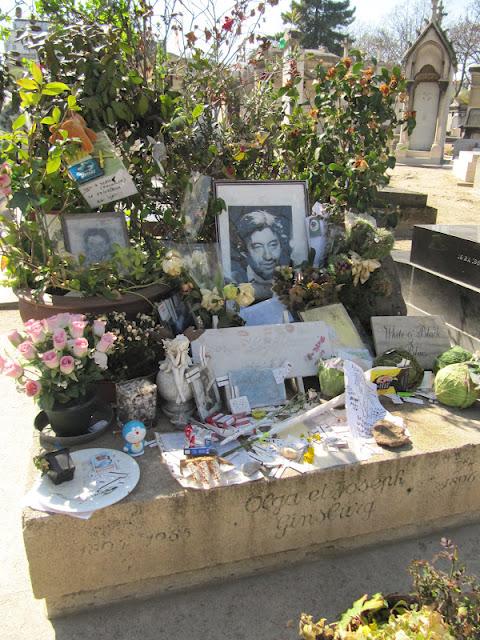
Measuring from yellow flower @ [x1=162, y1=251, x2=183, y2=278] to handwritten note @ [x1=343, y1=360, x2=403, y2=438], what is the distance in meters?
1.13

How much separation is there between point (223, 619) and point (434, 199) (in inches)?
439

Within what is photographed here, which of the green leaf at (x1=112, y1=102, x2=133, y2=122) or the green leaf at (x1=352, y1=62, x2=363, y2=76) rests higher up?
the green leaf at (x1=352, y1=62, x2=363, y2=76)

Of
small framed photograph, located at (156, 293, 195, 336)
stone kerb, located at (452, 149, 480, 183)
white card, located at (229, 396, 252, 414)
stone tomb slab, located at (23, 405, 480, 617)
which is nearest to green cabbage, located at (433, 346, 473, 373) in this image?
stone tomb slab, located at (23, 405, 480, 617)

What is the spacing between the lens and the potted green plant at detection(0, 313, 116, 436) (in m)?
2.13

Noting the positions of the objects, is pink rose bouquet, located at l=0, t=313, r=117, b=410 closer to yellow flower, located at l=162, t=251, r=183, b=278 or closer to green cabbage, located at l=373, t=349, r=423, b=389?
yellow flower, located at l=162, t=251, r=183, b=278

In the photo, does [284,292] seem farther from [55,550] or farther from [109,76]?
[55,550]

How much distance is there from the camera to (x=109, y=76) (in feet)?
9.74

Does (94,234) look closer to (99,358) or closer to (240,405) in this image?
(99,358)

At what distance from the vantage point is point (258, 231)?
355cm

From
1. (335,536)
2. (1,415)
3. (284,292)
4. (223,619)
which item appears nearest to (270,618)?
(223,619)

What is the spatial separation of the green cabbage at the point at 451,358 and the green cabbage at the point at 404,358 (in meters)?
0.17

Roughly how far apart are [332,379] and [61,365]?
4.69ft

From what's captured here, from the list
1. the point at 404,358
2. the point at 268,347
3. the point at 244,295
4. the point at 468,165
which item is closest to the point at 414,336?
the point at 404,358

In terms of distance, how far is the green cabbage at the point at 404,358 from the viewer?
2961mm
